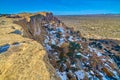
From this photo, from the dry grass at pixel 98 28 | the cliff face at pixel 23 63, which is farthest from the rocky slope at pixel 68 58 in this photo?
the dry grass at pixel 98 28

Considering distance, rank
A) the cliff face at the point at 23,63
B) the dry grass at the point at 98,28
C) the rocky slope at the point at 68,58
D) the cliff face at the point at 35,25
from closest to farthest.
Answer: the cliff face at the point at 23,63 → the rocky slope at the point at 68,58 → the cliff face at the point at 35,25 → the dry grass at the point at 98,28

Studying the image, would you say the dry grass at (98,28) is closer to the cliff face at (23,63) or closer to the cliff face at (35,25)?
the cliff face at (35,25)

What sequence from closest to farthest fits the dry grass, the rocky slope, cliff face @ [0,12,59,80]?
1. cliff face @ [0,12,59,80]
2. the rocky slope
3. the dry grass

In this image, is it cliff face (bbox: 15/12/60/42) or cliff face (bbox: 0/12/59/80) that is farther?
cliff face (bbox: 15/12/60/42)

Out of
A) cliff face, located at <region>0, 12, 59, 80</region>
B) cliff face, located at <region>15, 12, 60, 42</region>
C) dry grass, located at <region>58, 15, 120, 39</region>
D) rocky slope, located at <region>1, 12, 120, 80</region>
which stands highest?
cliff face, located at <region>0, 12, 59, 80</region>

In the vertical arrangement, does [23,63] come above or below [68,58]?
above

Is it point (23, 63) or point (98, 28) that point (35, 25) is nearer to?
point (23, 63)

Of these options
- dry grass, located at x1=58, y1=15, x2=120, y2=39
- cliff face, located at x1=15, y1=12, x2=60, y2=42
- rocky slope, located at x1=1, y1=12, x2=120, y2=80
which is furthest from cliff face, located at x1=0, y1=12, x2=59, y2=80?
dry grass, located at x1=58, y1=15, x2=120, y2=39

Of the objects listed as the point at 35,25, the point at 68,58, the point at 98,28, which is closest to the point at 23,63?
the point at 68,58

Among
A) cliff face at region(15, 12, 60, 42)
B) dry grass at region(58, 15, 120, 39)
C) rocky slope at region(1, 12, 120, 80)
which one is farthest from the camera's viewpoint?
dry grass at region(58, 15, 120, 39)

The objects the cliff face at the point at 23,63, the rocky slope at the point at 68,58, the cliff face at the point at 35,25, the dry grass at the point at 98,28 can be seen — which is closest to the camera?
the cliff face at the point at 23,63

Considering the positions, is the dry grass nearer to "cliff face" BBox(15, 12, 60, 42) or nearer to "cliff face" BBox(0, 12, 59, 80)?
"cliff face" BBox(15, 12, 60, 42)

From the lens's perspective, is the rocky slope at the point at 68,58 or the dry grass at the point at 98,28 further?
the dry grass at the point at 98,28

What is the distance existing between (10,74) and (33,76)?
813mm
